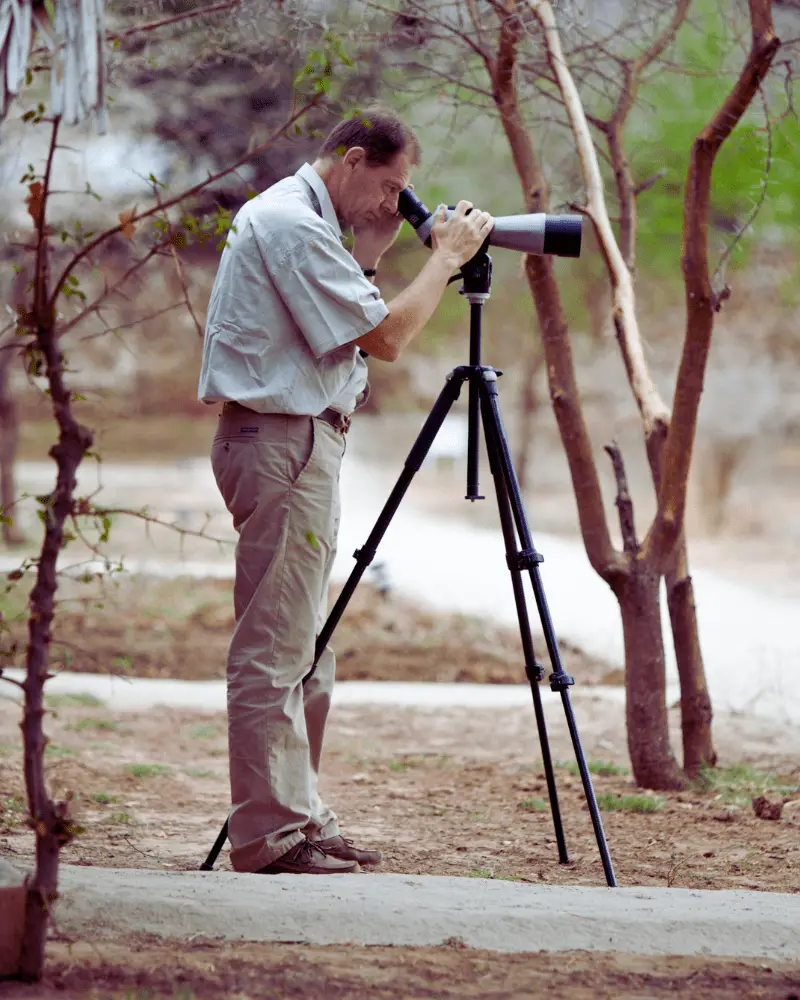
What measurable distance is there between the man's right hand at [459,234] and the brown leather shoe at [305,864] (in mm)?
1438

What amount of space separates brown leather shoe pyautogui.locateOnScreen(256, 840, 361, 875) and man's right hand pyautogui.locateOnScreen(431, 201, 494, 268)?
1438 millimetres

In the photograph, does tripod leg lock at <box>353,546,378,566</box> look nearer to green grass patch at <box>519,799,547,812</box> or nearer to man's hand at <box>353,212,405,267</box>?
man's hand at <box>353,212,405,267</box>

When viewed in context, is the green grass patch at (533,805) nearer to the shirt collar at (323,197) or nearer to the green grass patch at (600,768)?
the green grass patch at (600,768)

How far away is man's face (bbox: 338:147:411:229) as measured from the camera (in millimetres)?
3148

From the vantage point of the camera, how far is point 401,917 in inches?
100.0

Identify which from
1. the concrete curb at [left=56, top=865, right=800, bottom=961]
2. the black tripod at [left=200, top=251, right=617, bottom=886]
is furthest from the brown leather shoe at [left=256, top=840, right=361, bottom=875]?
the concrete curb at [left=56, top=865, right=800, bottom=961]

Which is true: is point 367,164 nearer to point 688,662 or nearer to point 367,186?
point 367,186

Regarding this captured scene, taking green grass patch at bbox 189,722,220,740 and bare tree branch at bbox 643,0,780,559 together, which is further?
green grass patch at bbox 189,722,220,740

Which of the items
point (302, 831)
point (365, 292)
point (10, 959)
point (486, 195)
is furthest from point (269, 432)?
point (486, 195)

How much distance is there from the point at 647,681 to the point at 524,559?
1.50 meters

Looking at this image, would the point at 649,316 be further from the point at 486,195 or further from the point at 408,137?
the point at 408,137

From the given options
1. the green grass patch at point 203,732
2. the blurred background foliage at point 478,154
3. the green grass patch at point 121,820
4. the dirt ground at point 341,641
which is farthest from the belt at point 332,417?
the dirt ground at point 341,641

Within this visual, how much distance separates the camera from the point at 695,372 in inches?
179

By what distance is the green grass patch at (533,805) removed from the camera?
4.43m
